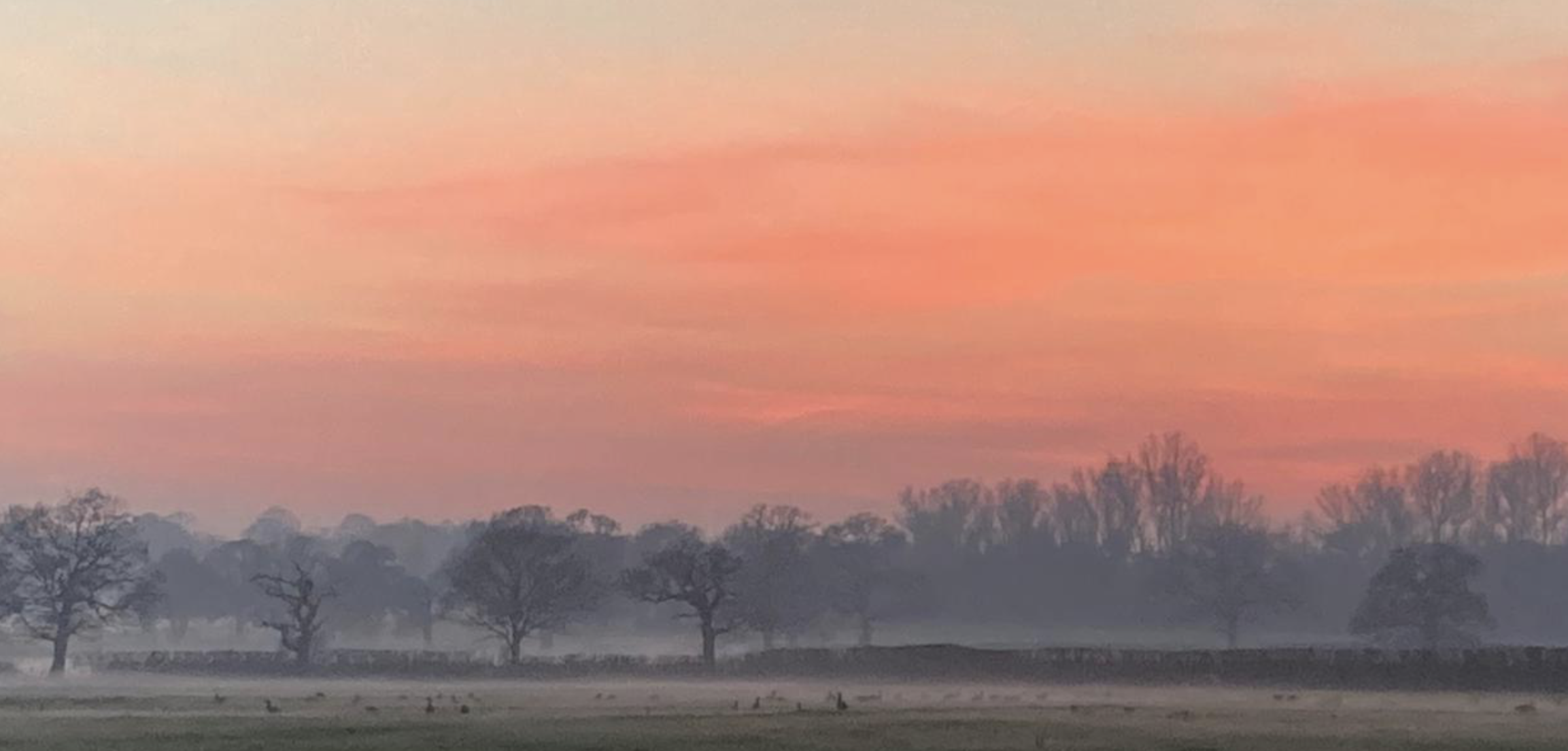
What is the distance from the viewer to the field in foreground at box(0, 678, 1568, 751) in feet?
164

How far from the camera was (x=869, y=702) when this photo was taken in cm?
7462

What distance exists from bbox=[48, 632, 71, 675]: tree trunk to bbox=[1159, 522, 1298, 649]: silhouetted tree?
3437 inches

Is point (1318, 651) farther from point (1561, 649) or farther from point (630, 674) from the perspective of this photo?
point (630, 674)

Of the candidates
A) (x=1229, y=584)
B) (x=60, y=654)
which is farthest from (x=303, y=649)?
(x=1229, y=584)

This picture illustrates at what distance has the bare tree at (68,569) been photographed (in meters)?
126

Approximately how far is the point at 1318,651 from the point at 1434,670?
7466mm

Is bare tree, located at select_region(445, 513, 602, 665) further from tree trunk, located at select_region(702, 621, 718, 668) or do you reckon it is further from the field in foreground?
the field in foreground

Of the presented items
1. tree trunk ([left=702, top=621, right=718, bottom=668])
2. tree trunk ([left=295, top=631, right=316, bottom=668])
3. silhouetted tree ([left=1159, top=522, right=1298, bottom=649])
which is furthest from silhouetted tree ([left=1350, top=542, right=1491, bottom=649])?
tree trunk ([left=295, top=631, right=316, bottom=668])

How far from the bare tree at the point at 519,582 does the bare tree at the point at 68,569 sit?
20.7m

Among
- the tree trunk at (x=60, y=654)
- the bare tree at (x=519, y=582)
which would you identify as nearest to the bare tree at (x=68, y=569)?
the tree trunk at (x=60, y=654)

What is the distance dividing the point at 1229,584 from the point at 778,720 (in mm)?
112048

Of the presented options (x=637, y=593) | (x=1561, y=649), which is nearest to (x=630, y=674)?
(x=637, y=593)

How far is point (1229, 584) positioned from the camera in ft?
535

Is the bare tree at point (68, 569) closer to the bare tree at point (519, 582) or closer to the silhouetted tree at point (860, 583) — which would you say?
the bare tree at point (519, 582)
